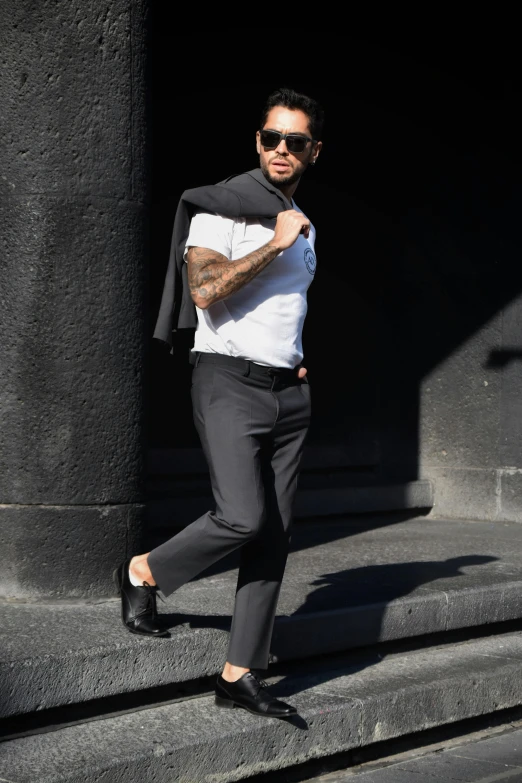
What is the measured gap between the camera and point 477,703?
4.90m

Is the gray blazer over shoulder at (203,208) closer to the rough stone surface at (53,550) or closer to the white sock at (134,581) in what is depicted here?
the white sock at (134,581)

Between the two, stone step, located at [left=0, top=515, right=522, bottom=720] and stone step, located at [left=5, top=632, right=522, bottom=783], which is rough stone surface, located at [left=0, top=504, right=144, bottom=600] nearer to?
stone step, located at [left=0, top=515, right=522, bottom=720]

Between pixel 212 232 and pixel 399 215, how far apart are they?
16.4 ft

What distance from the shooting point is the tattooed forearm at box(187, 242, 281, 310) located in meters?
3.78

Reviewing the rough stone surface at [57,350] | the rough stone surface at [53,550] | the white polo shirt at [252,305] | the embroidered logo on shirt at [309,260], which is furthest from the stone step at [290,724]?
the embroidered logo on shirt at [309,260]

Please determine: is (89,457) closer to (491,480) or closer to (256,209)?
(256,209)

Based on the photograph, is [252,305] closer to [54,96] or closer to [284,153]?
[284,153]

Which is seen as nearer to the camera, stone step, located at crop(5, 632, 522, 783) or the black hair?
stone step, located at crop(5, 632, 522, 783)

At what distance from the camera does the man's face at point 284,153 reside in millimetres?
4000

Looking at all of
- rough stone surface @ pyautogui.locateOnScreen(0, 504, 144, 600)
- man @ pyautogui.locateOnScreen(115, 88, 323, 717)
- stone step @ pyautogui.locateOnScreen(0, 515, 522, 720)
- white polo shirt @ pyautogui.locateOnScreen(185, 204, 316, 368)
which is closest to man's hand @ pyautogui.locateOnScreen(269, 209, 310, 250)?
man @ pyautogui.locateOnScreen(115, 88, 323, 717)

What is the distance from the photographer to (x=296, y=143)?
3.98 meters

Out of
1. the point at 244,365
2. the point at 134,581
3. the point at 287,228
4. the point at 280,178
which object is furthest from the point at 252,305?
the point at 134,581

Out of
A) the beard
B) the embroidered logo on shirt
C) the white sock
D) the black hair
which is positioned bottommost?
the white sock

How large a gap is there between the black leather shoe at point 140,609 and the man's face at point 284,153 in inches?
56.0
